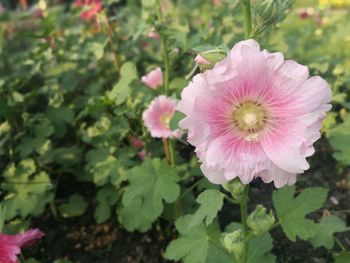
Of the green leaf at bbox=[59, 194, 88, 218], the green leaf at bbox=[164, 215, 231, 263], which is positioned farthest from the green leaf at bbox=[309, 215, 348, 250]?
the green leaf at bbox=[59, 194, 88, 218]

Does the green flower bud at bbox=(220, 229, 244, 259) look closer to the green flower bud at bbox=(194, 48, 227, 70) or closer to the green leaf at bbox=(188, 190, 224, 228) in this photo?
the green leaf at bbox=(188, 190, 224, 228)

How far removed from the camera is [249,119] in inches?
50.0

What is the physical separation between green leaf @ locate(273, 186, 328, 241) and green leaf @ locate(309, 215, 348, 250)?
31 centimetres

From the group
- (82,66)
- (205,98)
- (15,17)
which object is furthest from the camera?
(15,17)

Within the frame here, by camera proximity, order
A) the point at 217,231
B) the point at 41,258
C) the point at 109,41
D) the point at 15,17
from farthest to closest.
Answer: the point at 15,17 → the point at 109,41 → the point at 41,258 → the point at 217,231

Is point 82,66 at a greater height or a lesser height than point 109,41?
lesser

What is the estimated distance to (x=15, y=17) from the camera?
14.0ft

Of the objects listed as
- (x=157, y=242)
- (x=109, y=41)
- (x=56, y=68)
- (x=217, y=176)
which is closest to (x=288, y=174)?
(x=217, y=176)

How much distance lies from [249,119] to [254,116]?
2cm

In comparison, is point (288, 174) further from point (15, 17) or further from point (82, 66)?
point (15, 17)

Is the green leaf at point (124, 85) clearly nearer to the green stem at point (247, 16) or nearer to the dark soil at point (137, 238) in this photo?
the dark soil at point (137, 238)

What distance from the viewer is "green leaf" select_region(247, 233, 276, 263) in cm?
A: 168

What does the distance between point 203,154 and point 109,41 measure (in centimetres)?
162

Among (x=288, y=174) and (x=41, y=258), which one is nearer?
(x=288, y=174)
